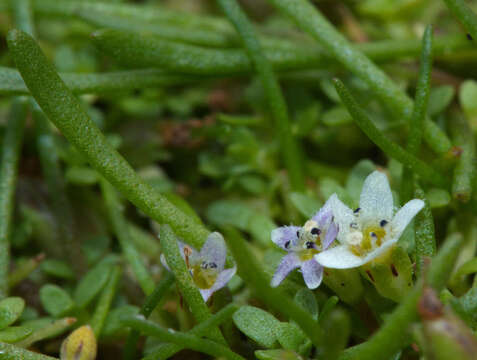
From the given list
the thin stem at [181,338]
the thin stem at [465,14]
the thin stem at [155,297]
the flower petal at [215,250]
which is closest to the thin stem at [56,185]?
the thin stem at [155,297]

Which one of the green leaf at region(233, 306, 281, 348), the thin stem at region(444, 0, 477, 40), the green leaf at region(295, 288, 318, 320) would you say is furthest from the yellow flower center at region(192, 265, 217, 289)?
the thin stem at region(444, 0, 477, 40)

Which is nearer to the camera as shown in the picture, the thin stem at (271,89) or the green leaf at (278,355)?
the green leaf at (278,355)

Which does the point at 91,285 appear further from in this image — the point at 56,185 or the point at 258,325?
the point at 258,325

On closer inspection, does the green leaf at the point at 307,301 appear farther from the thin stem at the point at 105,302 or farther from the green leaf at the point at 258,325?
the thin stem at the point at 105,302

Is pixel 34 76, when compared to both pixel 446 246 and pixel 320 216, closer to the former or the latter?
pixel 320 216

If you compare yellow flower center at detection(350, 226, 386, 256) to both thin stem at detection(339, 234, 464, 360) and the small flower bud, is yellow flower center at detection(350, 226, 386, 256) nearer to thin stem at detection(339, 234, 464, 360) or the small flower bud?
thin stem at detection(339, 234, 464, 360)

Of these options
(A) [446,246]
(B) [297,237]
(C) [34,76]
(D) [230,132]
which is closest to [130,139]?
(D) [230,132]
